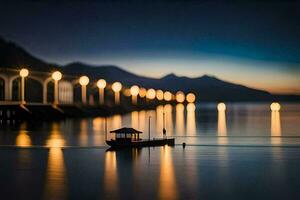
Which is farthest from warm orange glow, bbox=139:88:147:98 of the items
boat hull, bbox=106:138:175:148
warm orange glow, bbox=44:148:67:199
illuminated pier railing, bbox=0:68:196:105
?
warm orange glow, bbox=44:148:67:199

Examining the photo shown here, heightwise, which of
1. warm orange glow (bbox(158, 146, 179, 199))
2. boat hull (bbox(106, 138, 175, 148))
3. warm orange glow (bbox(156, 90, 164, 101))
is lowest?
warm orange glow (bbox(158, 146, 179, 199))

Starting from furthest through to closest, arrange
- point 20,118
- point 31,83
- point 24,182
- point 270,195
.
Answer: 1. point 31,83
2. point 20,118
3. point 24,182
4. point 270,195

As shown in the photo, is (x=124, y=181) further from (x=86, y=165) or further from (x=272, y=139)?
(x=272, y=139)

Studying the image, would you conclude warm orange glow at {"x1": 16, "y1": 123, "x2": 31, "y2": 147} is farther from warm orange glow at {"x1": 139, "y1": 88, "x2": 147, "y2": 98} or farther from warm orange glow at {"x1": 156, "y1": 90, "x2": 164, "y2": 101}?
warm orange glow at {"x1": 156, "y1": 90, "x2": 164, "y2": 101}

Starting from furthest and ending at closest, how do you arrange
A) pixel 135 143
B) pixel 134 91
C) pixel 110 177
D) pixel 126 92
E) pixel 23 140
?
1. pixel 126 92
2. pixel 134 91
3. pixel 23 140
4. pixel 135 143
5. pixel 110 177

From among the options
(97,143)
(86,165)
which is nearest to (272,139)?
(97,143)

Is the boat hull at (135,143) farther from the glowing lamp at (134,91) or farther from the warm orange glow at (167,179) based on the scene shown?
the glowing lamp at (134,91)

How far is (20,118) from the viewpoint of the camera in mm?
67812

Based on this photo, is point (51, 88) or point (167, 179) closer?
point (167, 179)

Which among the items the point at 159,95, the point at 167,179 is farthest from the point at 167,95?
the point at 167,179

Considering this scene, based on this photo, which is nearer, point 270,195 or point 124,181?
point 270,195

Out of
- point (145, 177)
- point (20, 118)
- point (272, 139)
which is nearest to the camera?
point (145, 177)

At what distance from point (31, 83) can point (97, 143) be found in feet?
241

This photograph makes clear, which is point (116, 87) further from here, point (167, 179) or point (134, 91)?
point (167, 179)
